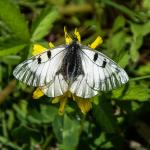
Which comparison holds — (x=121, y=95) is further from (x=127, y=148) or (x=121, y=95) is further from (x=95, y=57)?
(x=127, y=148)

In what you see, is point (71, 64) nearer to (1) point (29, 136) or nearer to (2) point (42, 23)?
(2) point (42, 23)

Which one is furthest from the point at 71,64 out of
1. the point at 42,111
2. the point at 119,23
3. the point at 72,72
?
the point at 119,23

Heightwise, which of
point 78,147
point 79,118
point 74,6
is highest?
point 74,6

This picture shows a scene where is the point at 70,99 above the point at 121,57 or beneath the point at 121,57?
beneath

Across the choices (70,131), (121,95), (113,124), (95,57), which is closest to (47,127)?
(70,131)

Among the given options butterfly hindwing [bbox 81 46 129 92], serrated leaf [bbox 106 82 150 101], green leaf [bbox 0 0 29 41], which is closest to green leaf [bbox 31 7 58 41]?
green leaf [bbox 0 0 29 41]

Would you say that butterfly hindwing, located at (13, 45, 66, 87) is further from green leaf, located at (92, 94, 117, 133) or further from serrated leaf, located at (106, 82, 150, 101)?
serrated leaf, located at (106, 82, 150, 101)
